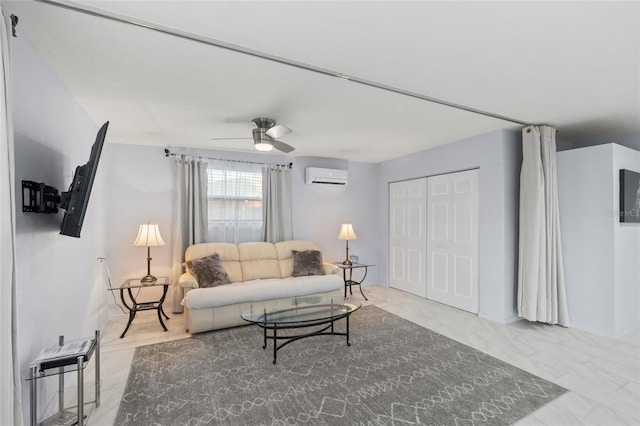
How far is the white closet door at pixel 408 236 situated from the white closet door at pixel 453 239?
0.16 metres

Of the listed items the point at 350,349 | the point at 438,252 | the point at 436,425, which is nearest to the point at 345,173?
the point at 438,252

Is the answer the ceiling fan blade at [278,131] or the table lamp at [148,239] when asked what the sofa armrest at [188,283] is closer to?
the table lamp at [148,239]

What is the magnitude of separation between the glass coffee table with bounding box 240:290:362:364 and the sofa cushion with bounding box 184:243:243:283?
744 millimetres

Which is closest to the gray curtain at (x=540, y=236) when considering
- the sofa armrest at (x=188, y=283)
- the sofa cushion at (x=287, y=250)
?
the sofa cushion at (x=287, y=250)

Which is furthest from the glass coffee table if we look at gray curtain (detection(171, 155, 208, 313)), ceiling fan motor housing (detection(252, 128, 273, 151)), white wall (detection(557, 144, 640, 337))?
white wall (detection(557, 144, 640, 337))

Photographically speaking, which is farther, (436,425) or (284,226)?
(284,226)

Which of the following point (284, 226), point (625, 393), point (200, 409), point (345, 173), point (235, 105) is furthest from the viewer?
point (345, 173)

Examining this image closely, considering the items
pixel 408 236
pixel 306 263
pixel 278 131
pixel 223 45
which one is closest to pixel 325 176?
pixel 306 263

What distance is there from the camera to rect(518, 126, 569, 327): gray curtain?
347 cm

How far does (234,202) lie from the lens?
185 inches

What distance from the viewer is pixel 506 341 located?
10.4ft

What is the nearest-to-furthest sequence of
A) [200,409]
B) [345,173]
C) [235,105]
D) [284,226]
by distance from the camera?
[200,409] → [235,105] → [284,226] → [345,173]

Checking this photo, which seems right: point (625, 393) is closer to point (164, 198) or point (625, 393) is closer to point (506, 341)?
point (506, 341)

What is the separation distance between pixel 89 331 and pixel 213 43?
304 centimetres
